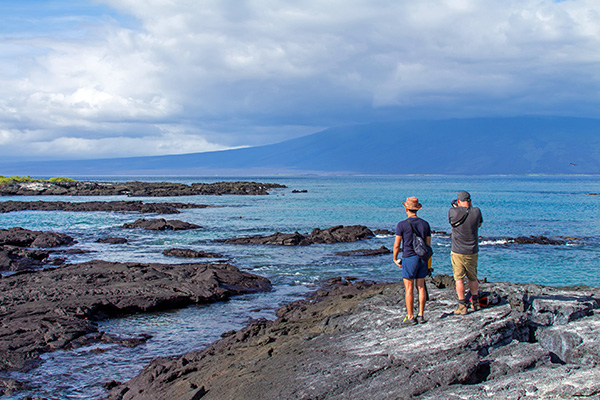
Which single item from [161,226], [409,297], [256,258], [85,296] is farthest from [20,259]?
[409,297]

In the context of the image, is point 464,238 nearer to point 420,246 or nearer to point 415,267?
point 420,246

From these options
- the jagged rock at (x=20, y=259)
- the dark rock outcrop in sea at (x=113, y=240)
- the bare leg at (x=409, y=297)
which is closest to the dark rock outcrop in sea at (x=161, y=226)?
the dark rock outcrop in sea at (x=113, y=240)

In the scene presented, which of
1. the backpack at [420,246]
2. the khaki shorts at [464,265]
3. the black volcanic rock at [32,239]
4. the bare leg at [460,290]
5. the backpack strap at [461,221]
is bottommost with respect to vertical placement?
the black volcanic rock at [32,239]

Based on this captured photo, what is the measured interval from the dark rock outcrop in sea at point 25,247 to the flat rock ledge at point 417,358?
13.6 m

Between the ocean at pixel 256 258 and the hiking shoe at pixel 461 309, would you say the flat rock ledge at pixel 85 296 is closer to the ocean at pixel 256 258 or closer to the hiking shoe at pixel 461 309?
the ocean at pixel 256 258

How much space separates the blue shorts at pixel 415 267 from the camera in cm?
901

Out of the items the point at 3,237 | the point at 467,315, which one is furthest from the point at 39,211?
the point at 467,315

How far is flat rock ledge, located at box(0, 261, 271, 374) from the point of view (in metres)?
11.4

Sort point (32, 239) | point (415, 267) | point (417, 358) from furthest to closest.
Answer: point (32, 239) → point (415, 267) → point (417, 358)

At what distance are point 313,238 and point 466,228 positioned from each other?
2059 centimetres

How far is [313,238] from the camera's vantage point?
97.5ft

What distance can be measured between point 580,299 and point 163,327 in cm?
980

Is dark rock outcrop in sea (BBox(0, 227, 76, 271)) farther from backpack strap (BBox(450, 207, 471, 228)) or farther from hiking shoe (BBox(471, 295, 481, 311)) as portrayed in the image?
hiking shoe (BBox(471, 295, 481, 311))

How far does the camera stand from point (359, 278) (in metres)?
19.0
